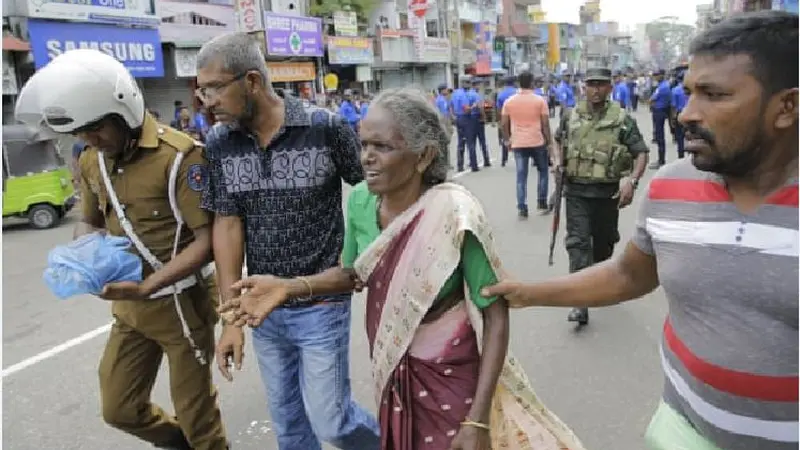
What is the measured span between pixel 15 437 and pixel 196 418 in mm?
1364

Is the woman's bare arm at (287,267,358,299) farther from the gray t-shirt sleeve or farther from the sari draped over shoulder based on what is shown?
the gray t-shirt sleeve

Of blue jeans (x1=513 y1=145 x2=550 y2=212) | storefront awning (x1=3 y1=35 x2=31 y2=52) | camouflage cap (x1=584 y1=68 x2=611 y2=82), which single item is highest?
storefront awning (x1=3 y1=35 x2=31 y2=52)

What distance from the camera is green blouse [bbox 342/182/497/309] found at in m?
1.95

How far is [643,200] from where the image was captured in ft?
5.59

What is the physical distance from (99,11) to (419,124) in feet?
51.6

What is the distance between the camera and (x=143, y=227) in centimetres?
268

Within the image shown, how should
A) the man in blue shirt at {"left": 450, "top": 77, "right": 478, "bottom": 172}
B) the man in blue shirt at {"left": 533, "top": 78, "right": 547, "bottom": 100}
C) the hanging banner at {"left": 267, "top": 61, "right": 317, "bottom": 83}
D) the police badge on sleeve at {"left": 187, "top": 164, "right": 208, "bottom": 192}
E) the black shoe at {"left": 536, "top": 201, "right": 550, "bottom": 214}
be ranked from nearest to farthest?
the police badge on sleeve at {"left": 187, "top": 164, "right": 208, "bottom": 192}, the black shoe at {"left": 536, "top": 201, "right": 550, "bottom": 214}, the man in blue shirt at {"left": 533, "top": 78, "right": 547, "bottom": 100}, the man in blue shirt at {"left": 450, "top": 77, "right": 478, "bottom": 172}, the hanging banner at {"left": 267, "top": 61, "right": 317, "bottom": 83}

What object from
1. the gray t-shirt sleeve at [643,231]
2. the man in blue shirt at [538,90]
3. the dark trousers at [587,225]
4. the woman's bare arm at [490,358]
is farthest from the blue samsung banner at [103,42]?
the gray t-shirt sleeve at [643,231]

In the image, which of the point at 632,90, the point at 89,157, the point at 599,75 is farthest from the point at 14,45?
the point at 632,90

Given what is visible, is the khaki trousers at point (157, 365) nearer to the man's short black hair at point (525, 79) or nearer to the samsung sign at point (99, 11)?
the man's short black hair at point (525, 79)

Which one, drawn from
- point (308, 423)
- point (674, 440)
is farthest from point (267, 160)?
point (674, 440)

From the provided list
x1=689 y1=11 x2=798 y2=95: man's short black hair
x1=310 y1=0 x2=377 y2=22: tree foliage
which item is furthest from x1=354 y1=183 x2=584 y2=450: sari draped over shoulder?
x1=310 y1=0 x2=377 y2=22: tree foliage

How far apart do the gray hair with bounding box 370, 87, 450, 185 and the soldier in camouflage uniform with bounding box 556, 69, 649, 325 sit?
2712 mm

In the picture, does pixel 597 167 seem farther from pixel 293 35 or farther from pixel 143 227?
pixel 293 35
